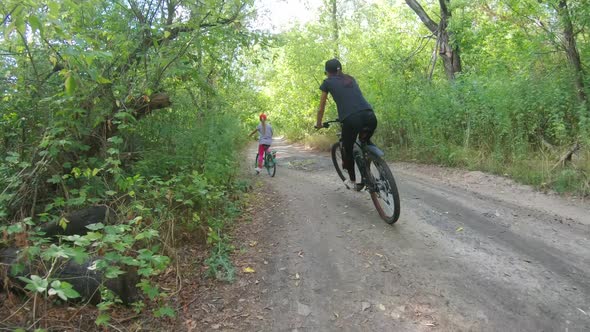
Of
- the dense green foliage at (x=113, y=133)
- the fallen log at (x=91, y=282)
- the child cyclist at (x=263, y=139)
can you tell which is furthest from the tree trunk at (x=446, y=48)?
the fallen log at (x=91, y=282)

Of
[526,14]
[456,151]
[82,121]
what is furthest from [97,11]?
[526,14]

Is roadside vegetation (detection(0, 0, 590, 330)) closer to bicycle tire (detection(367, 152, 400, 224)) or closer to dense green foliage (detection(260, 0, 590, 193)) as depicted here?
dense green foliage (detection(260, 0, 590, 193))

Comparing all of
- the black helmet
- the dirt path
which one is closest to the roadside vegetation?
the dirt path

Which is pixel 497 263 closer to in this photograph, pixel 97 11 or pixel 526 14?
pixel 97 11

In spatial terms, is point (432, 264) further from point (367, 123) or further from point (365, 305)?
point (367, 123)

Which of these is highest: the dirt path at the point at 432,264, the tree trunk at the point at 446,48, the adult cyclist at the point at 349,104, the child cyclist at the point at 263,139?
the tree trunk at the point at 446,48

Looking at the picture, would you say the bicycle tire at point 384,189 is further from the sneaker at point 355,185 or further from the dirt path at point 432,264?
the sneaker at point 355,185

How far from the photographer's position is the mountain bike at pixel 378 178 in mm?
4621

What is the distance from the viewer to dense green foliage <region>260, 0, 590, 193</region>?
673cm

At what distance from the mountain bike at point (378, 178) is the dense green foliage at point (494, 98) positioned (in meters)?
3.08

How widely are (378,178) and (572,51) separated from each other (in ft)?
18.2

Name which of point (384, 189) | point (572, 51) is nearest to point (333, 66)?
point (384, 189)

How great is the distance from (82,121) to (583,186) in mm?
7281

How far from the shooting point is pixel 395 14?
20203 millimetres
